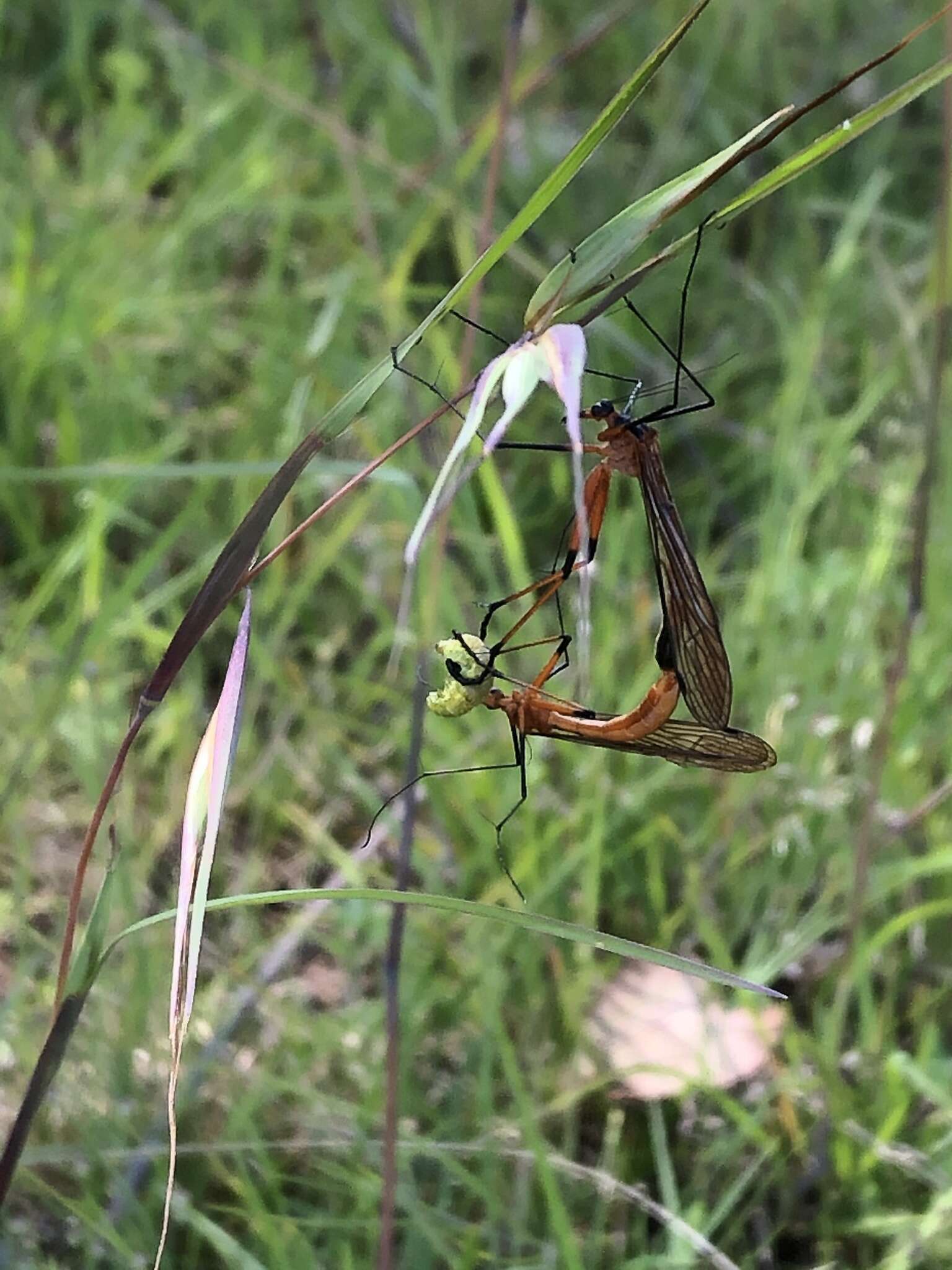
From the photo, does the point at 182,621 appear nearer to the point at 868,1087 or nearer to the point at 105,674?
the point at 868,1087

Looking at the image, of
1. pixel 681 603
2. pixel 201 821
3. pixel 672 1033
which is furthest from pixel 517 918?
pixel 672 1033

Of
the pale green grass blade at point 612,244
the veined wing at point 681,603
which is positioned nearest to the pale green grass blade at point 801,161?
the pale green grass blade at point 612,244

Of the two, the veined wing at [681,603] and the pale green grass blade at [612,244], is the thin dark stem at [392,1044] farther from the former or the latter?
the pale green grass blade at [612,244]

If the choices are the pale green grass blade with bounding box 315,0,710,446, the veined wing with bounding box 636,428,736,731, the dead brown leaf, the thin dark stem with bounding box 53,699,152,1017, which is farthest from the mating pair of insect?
the dead brown leaf

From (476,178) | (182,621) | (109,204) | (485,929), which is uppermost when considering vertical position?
(476,178)

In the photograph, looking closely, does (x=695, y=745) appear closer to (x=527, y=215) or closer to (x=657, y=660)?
(x=657, y=660)

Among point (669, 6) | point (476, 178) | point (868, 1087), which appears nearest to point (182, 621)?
point (868, 1087)
